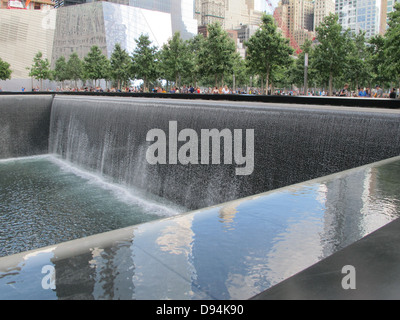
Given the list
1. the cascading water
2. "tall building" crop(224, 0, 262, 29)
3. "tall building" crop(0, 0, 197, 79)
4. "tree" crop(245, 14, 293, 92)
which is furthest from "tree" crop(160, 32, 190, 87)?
"tall building" crop(224, 0, 262, 29)

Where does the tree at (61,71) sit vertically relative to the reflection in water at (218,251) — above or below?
above

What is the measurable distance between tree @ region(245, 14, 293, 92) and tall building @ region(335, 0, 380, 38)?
116378mm

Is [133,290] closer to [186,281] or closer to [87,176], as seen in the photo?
[186,281]

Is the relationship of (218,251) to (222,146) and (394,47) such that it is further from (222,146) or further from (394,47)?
(394,47)

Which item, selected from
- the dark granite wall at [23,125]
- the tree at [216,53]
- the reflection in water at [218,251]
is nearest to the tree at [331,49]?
the tree at [216,53]

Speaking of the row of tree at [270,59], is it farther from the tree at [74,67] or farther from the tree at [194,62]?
the tree at [74,67]

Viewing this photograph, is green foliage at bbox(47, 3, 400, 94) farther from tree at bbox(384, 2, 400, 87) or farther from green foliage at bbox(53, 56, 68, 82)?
green foliage at bbox(53, 56, 68, 82)

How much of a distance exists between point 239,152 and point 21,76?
60.7m

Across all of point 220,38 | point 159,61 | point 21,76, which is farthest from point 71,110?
point 21,76

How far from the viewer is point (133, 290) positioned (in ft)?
5.21

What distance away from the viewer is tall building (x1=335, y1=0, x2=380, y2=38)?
132288mm

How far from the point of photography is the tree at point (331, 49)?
2448cm

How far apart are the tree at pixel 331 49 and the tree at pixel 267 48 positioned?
1939mm

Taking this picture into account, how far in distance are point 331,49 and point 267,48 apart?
373 cm
